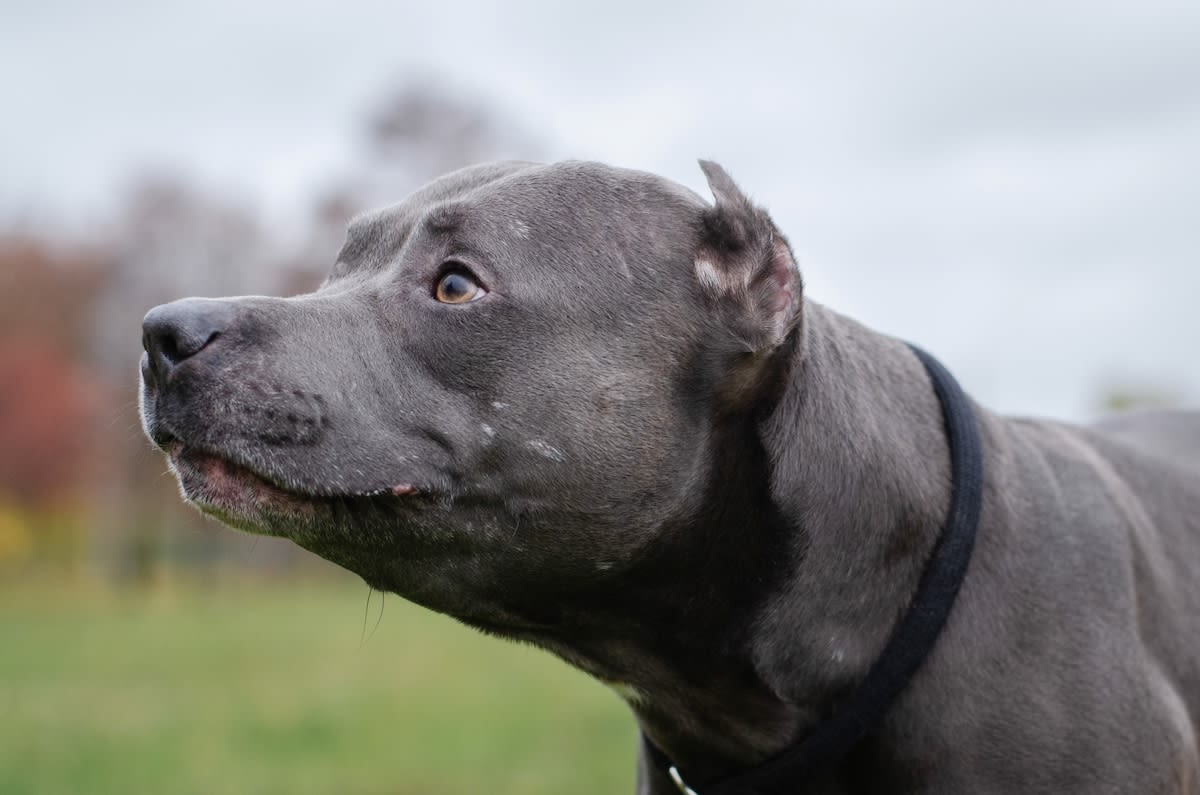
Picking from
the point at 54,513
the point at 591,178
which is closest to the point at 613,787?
the point at 591,178

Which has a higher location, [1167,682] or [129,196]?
[1167,682]

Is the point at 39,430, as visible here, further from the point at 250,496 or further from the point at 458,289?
the point at 458,289

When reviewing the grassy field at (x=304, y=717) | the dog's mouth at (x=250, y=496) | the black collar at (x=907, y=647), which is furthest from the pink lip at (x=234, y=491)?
the grassy field at (x=304, y=717)

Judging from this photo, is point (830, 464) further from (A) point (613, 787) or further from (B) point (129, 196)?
(B) point (129, 196)

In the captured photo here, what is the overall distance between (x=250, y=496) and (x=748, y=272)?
149 cm

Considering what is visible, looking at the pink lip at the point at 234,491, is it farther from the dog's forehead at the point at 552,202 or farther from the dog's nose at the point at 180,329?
the dog's forehead at the point at 552,202

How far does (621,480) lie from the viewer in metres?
3.48

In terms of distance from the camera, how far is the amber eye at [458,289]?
11.3ft

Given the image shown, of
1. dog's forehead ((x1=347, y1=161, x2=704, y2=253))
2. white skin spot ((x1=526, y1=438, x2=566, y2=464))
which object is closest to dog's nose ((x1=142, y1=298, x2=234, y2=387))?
dog's forehead ((x1=347, y1=161, x2=704, y2=253))

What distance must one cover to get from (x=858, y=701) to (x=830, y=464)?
0.65 m

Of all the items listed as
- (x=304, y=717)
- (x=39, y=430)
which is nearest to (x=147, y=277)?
(x=39, y=430)

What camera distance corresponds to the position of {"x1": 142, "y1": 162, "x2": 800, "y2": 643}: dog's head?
326cm

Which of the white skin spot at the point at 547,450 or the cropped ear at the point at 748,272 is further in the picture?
the cropped ear at the point at 748,272

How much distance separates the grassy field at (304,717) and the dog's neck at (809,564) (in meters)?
3.81
